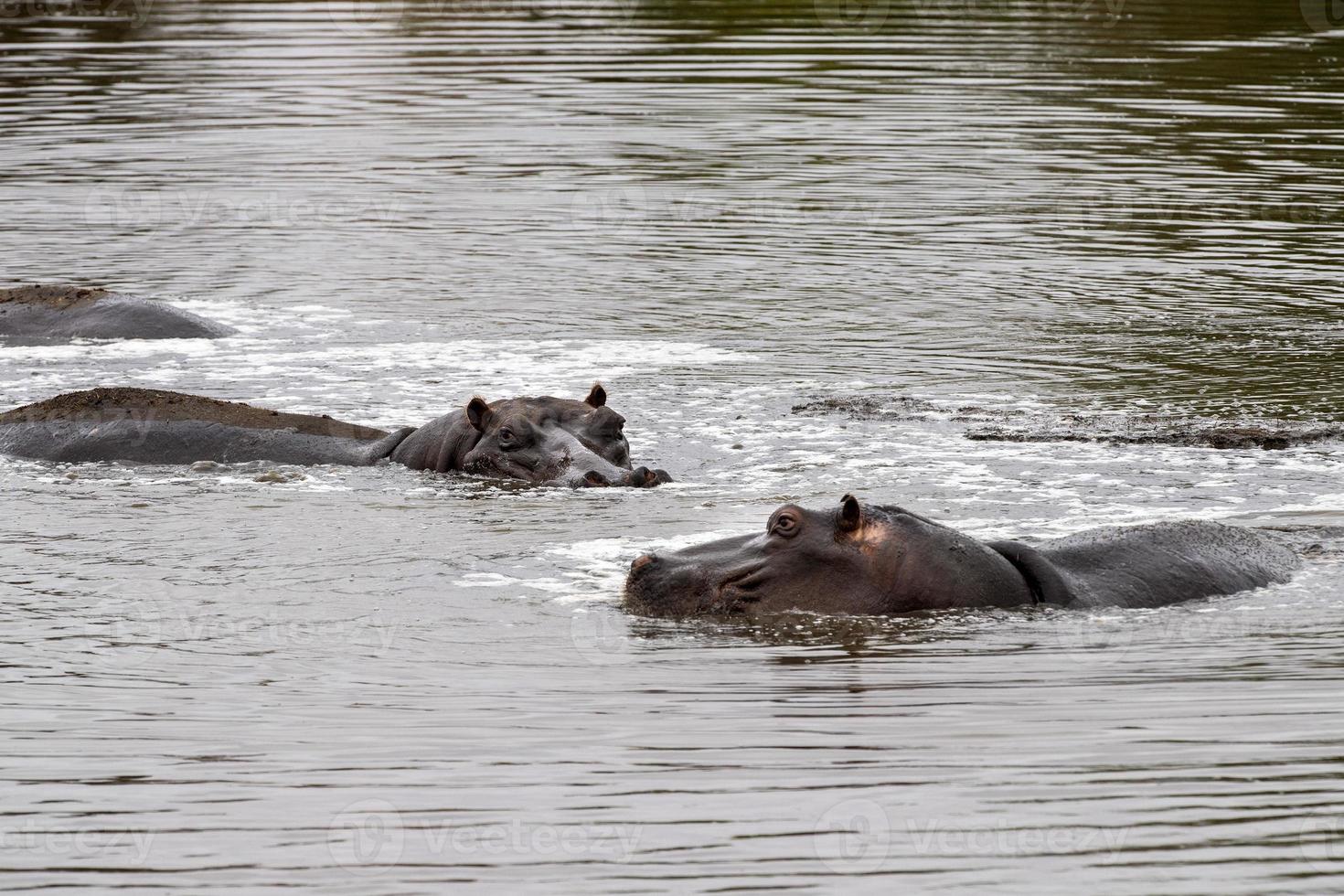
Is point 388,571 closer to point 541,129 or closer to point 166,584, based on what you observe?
point 166,584

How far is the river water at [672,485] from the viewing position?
612 cm

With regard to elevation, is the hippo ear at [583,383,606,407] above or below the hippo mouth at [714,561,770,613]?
below

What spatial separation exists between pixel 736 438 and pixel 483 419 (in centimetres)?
151

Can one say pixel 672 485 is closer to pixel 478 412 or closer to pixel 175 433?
pixel 478 412

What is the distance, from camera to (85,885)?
5723 mm
